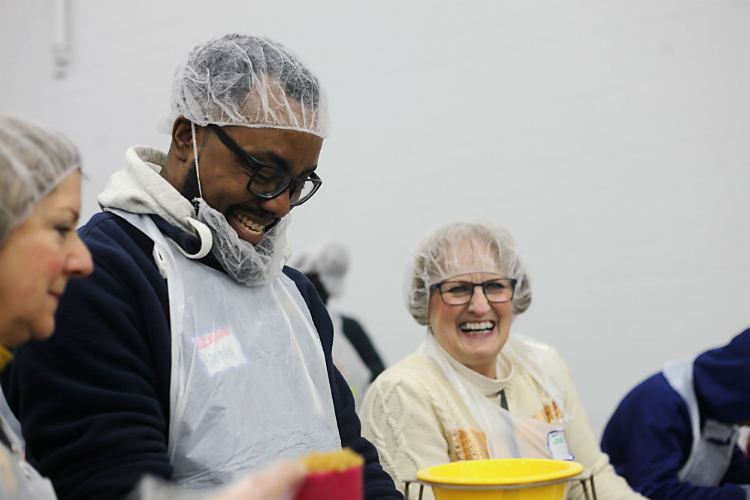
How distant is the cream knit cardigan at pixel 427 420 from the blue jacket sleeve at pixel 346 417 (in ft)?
1.41

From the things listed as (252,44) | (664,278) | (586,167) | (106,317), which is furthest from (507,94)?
(106,317)

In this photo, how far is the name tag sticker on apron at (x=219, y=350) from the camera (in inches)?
44.7

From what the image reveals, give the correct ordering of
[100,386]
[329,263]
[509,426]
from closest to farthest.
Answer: [100,386], [509,426], [329,263]

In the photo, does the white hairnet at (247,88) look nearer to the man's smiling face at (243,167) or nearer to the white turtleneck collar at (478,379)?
the man's smiling face at (243,167)

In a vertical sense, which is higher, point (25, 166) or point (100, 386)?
point (25, 166)

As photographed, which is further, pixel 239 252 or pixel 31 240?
pixel 239 252

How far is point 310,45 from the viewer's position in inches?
182

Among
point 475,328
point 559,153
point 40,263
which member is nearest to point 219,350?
point 40,263

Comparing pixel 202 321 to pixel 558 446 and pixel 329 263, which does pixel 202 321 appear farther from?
pixel 329 263

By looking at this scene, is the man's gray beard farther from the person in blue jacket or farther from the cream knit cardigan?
the person in blue jacket

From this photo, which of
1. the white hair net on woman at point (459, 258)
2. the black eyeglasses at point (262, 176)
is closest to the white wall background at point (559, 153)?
the white hair net on woman at point (459, 258)

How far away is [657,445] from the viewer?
2354mm

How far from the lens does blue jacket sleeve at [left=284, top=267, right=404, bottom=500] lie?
1.36 m

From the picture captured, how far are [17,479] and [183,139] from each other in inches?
27.9
